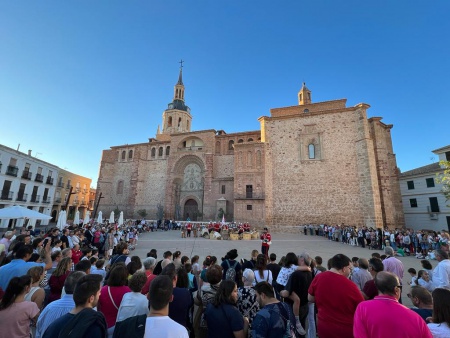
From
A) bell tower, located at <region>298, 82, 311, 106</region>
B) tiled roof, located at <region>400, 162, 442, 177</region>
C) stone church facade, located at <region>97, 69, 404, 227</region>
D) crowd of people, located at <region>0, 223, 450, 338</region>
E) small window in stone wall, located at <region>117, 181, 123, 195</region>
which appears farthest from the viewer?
small window in stone wall, located at <region>117, 181, 123, 195</region>

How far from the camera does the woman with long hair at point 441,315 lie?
1.84m

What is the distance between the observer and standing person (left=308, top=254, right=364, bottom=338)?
2.35 metres

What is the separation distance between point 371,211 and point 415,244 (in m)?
6.81

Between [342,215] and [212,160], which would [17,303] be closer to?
[342,215]

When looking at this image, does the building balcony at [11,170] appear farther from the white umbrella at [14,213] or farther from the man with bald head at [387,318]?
the man with bald head at [387,318]

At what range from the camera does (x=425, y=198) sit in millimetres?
21594

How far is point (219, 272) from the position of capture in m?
2.78

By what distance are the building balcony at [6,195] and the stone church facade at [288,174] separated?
12265 mm

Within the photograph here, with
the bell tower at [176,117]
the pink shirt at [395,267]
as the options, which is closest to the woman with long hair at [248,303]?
the pink shirt at [395,267]

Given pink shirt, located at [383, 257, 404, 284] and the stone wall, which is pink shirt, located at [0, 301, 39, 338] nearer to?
pink shirt, located at [383, 257, 404, 284]

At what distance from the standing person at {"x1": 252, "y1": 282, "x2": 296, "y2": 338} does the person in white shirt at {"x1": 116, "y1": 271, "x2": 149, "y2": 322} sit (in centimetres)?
120

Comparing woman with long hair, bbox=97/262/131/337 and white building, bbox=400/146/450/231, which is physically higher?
white building, bbox=400/146/450/231

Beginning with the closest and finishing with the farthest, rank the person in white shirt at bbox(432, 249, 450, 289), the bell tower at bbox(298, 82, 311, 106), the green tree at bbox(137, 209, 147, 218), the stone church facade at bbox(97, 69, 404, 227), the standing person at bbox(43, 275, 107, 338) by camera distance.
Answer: the standing person at bbox(43, 275, 107, 338) < the person in white shirt at bbox(432, 249, 450, 289) < the stone church facade at bbox(97, 69, 404, 227) < the bell tower at bbox(298, 82, 311, 106) < the green tree at bbox(137, 209, 147, 218)

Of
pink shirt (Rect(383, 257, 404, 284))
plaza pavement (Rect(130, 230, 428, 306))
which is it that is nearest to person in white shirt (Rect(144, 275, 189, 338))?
pink shirt (Rect(383, 257, 404, 284))
